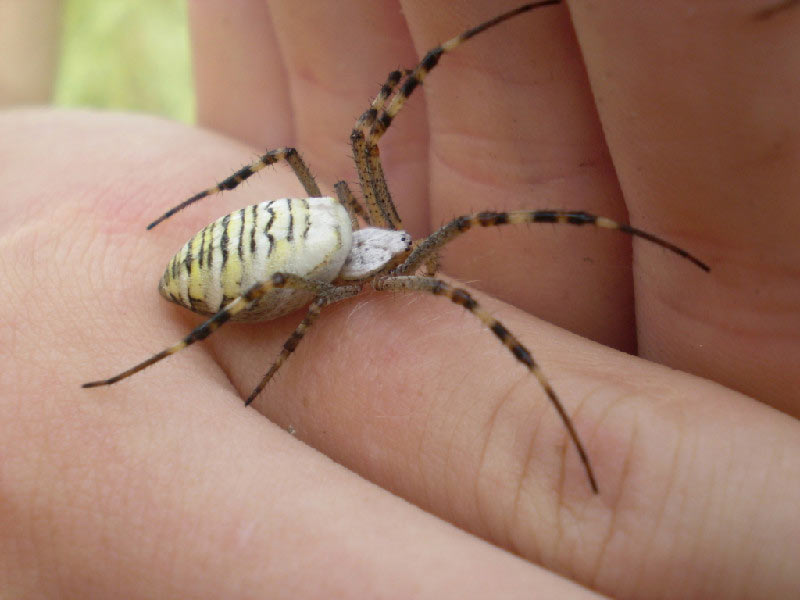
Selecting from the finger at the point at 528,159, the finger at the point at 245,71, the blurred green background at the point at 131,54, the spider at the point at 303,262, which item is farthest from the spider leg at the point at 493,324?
the blurred green background at the point at 131,54

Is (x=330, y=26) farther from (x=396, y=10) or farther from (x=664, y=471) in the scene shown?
(x=664, y=471)

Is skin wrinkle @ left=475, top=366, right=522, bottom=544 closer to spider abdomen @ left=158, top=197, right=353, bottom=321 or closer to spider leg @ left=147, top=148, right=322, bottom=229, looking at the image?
spider abdomen @ left=158, top=197, right=353, bottom=321

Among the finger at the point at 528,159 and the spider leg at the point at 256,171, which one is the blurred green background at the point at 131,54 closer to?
the spider leg at the point at 256,171

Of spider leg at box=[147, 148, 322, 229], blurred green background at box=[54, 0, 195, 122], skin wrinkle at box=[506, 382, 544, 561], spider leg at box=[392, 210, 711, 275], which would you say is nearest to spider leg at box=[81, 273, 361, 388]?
A: spider leg at box=[392, 210, 711, 275]

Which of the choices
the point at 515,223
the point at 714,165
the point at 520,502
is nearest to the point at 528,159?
the point at 515,223

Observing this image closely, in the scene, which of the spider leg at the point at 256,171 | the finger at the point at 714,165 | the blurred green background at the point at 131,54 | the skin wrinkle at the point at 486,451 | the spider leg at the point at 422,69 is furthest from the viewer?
the blurred green background at the point at 131,54

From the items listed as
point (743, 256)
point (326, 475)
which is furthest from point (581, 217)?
point (326, 475)

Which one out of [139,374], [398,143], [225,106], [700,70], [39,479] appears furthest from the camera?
[225,106]
